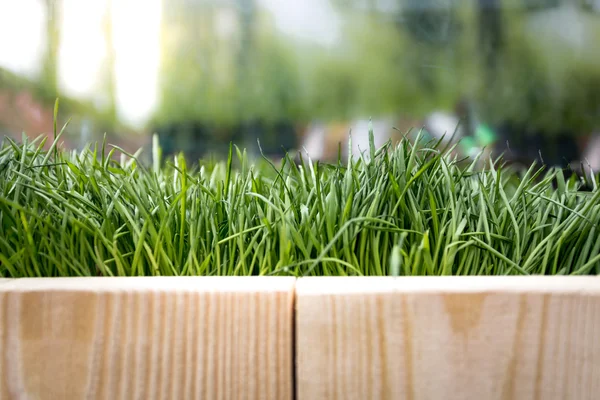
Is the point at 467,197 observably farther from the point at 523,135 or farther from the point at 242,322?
the point at 523,135

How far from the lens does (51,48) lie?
12.3ft

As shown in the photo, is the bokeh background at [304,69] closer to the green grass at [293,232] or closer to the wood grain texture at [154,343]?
the green grass at [293,232]

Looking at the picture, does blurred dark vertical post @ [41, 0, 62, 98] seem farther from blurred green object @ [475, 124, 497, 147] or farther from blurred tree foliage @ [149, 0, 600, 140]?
blurred green object @ [475, 124, 497, 147]

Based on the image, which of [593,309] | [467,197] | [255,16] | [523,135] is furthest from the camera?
[255,16]

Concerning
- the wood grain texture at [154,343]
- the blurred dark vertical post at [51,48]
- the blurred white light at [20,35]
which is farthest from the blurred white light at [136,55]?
the wood grain texture at [154,343]

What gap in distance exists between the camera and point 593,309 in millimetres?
306

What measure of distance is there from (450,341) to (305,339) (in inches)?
3.6

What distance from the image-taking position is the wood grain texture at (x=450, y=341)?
1.01 feet

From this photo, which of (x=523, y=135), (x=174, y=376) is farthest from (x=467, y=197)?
(x=523, y=135)

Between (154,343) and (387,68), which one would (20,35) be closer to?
(387,68)

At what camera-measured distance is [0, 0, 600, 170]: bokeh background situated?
343cm

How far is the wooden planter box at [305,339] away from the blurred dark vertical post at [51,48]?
12.0 feet

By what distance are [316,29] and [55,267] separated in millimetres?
3661

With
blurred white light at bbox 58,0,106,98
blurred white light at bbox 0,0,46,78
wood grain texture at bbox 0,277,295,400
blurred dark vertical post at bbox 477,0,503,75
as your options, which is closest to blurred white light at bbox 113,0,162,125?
blurred white light at bbox 58,0,106,98
